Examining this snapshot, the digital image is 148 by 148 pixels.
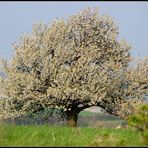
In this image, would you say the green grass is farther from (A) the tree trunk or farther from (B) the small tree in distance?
(A) the tree trunk

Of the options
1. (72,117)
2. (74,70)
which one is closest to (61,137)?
(74,70)

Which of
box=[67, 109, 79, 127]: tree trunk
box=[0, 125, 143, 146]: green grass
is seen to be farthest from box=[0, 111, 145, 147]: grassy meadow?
box=[67, 109, 79, 127]: tree trunk

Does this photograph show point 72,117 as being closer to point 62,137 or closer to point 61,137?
point 61,137

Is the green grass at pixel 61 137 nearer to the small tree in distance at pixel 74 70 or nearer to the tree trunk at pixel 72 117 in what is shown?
the small tree in distance at pixel 74 70

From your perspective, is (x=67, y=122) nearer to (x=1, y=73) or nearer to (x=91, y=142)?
(x=1, y=73)

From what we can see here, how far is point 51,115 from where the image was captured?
45.8 metres

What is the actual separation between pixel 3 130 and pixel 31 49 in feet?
85.8

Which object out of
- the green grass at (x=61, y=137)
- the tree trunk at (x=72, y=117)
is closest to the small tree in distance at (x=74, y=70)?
the tree trunk at (x=72, y=117)

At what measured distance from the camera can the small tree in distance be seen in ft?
136

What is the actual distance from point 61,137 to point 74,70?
2382 centimetres

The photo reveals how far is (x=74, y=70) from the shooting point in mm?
41000

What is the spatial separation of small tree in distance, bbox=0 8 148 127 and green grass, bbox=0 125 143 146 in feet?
71.6

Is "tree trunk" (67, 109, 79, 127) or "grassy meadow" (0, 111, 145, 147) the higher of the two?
"grassy meadow" (0, 111, 145, 147)

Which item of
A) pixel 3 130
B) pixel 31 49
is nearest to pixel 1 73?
pixel 31 49
